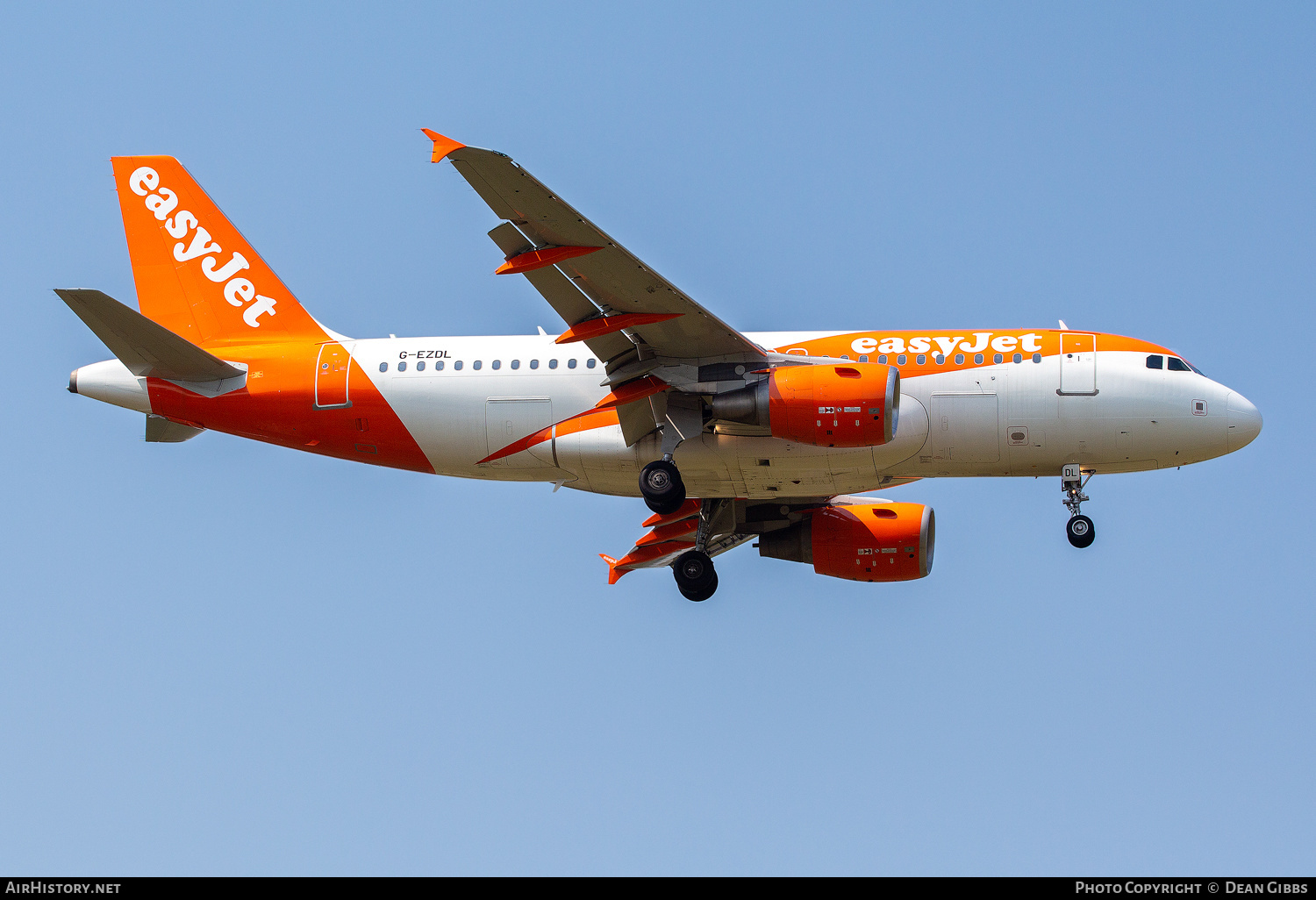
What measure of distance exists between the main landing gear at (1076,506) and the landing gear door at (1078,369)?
5.62 feet

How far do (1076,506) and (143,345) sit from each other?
68.8 ft

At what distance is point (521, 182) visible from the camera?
88.2 feet

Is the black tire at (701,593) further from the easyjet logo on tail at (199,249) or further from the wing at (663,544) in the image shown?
the easyjet logo on tail at (199,249)

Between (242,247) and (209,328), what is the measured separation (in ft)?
7.58

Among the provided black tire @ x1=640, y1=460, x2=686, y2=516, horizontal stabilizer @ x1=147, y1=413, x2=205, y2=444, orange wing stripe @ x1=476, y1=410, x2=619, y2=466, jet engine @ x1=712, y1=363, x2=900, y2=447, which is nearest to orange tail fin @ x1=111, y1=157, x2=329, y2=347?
horizontal stabilizer @ x1=147, y1=413, x2=205, y2=444

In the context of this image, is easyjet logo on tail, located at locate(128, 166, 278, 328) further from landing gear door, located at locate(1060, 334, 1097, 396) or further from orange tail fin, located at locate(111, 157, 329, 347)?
landing gear door, located at locate(1060, 334, 1097, 396)

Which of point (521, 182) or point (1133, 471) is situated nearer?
point (521, 182)

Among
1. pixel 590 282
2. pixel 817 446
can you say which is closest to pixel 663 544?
pixel 817 446

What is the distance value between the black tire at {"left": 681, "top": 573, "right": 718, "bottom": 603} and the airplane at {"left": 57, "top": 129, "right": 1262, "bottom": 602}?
59mm
